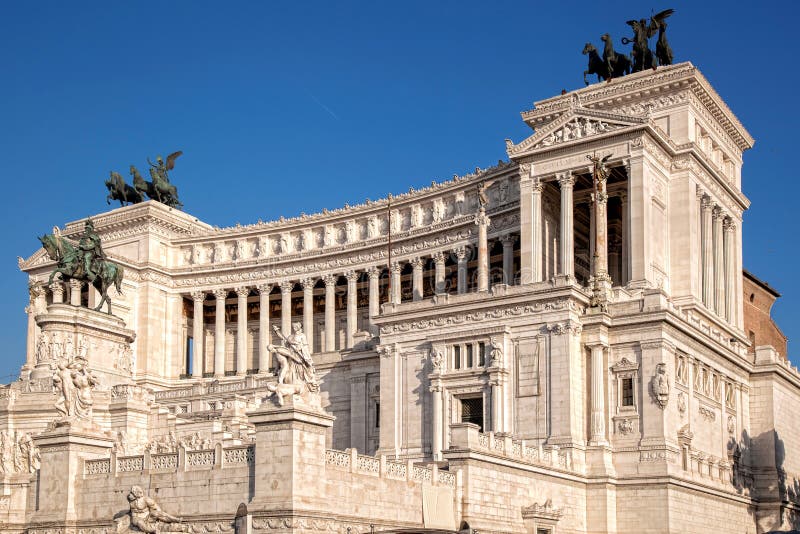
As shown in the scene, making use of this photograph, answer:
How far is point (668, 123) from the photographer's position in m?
85.9

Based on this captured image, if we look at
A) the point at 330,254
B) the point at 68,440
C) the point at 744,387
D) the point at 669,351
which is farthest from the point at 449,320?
the point at 330,254

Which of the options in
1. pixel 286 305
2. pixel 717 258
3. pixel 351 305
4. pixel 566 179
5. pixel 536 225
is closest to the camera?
pixel 566 179

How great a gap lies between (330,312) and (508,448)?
49.7 m

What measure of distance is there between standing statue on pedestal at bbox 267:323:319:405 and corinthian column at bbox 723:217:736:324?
2093 inches

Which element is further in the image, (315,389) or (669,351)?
(669,351)

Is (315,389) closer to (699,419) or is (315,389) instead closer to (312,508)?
(312,508)

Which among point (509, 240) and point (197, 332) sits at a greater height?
point (509, 240)

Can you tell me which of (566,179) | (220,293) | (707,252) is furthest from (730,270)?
(220,293)

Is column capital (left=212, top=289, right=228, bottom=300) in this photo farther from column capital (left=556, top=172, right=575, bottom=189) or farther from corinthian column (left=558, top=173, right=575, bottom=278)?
column capital (left=556, top=172, right=575, bottom=189)

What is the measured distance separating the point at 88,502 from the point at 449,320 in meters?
25.8

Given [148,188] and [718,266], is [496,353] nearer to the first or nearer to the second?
[718,266]

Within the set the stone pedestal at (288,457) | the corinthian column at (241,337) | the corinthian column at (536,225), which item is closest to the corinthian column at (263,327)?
the corinthian column at (241,337)

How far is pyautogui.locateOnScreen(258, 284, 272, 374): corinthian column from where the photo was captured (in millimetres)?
105750

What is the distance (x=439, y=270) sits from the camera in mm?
95188
